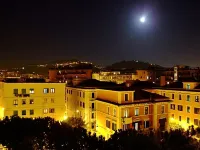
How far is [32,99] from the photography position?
131ft

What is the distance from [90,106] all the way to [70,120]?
14.8 ft

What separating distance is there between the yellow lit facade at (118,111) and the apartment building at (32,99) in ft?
14.2

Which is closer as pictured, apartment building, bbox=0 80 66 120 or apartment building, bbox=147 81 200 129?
apartment building, bbox=0 80 66 120

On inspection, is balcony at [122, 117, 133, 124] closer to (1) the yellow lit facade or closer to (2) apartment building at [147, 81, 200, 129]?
(1) the yellow lit facade

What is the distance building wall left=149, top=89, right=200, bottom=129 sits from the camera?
133 ft

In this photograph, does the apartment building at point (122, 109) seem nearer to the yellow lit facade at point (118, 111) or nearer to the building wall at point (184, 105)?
the yellow lit facade at point (118, 111)

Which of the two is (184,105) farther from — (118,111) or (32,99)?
(32,99)

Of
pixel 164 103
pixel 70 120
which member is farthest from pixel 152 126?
pixel 70 120

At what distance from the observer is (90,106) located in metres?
42.0

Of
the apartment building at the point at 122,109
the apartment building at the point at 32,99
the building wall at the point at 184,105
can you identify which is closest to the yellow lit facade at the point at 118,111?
the apartment building at the point at 122,109

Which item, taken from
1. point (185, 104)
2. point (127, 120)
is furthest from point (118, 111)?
point (185, 104)

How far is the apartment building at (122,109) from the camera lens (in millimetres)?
33938

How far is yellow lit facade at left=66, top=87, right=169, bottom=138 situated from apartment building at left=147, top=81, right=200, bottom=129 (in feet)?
17.9

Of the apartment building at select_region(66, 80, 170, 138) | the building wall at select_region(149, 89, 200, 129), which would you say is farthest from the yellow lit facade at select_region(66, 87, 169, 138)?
the building wall at select_region(149, 89, 200, 129)
